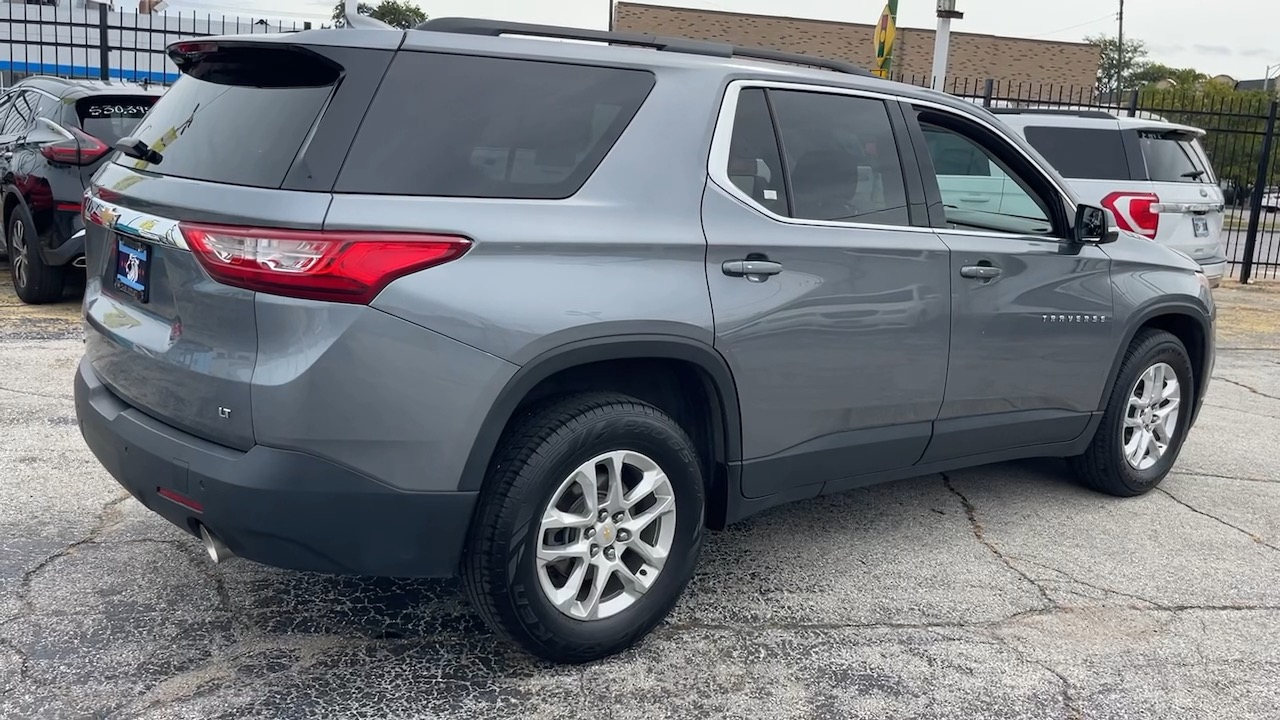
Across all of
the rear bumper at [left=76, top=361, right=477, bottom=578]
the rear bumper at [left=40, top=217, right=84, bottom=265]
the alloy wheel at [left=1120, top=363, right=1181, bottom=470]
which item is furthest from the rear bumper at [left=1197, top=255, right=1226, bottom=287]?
the rear bumper at [left=40, top=217, right=84, bottom=265]

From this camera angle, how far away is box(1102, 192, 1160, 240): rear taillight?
363 inches

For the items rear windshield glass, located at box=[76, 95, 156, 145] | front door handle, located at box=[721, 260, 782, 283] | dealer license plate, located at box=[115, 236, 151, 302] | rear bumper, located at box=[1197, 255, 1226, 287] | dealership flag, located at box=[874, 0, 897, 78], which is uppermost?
dealership flag, located at box=[874, 0, 897, 78]

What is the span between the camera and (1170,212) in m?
9.36

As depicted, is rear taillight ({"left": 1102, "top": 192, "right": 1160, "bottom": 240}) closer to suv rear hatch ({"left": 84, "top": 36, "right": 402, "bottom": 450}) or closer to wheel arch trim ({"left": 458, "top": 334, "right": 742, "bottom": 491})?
wheel arch trim ({"left": 458, "top": 334, "right": 742, "bottom": 491})

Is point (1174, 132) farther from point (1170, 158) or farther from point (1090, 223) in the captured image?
point (1090, 223)

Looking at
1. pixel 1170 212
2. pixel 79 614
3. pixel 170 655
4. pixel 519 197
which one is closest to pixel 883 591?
pixel 519 197

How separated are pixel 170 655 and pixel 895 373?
96.1 inches

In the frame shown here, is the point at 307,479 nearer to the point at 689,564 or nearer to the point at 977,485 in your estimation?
the point at 689,564

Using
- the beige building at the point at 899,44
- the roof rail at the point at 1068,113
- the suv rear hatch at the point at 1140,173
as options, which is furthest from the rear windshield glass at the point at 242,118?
the beige building at the point at 899,44

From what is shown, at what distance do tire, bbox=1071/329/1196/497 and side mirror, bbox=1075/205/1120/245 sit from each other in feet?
2.12

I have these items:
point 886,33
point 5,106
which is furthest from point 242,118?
point 886,33

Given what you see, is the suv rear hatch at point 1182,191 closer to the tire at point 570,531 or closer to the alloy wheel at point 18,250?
the tire at point 570,531

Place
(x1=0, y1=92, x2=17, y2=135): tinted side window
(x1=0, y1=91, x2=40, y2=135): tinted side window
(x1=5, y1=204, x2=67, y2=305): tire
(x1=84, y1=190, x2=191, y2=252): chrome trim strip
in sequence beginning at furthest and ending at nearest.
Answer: (x1=0, y1=92, x2=17, y2=135): tinted side window, (x1=0, y1=91, x2=40, y2=135): tinted side window, (x1=5, y1=204, x2=67, y2=305): tire, (x1=84, y1=190, x2=191, y2=252): chrome trim strip

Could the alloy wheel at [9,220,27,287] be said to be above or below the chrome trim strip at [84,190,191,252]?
below
